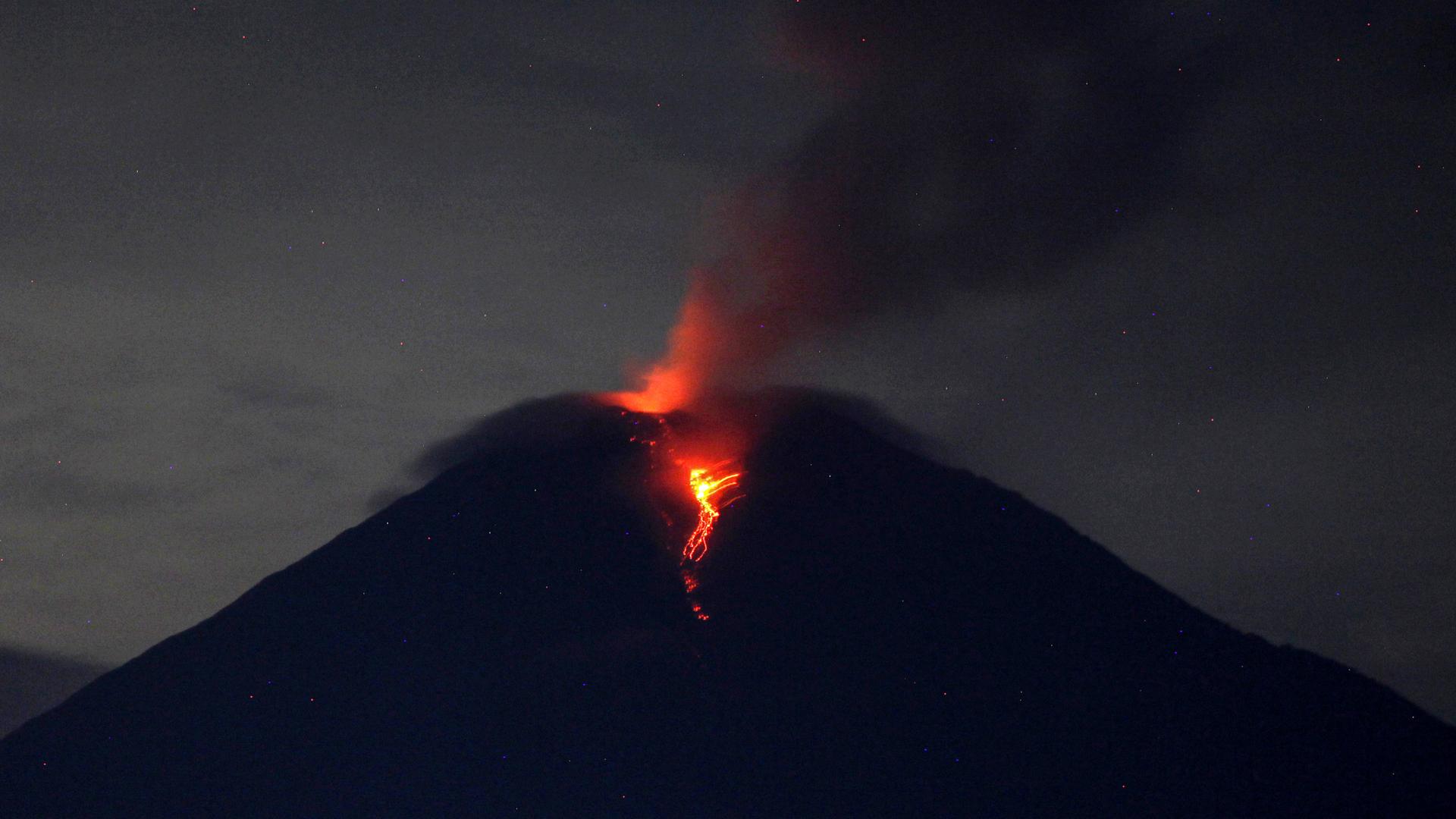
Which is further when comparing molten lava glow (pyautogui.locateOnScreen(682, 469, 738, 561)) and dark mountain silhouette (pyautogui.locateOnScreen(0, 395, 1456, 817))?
molten lava glow (pyautogui.locateOnScreen(682, 469, 738, 561))

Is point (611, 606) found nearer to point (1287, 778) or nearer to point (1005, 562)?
point (1005, 562)

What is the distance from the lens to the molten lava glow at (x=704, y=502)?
79438mm

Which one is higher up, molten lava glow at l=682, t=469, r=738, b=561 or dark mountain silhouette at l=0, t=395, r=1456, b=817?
molten lava glow at l=682, t=469, r=738, b=561

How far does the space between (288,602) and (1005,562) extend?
49850 millimetres

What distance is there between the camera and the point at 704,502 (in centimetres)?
8350

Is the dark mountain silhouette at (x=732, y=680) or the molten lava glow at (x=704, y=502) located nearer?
the dark mountain silhouette at (x=732, y=680)

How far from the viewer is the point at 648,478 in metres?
81.0

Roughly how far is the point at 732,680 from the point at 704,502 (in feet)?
48.8

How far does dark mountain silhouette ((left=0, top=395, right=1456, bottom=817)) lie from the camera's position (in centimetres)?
6731

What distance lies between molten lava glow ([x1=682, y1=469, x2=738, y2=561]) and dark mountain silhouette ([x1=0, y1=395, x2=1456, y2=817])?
1.40 meters

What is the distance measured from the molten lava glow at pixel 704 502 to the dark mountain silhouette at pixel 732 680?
140 cm

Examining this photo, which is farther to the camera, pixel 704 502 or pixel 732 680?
pixel 704 502

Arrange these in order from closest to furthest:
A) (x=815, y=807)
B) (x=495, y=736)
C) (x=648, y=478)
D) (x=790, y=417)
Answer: (x=815, y=807) → (x=495, y=736) → (x=648, y=478) → (x=790, y=417)

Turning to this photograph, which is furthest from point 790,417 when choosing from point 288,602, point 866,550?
point 288,602
